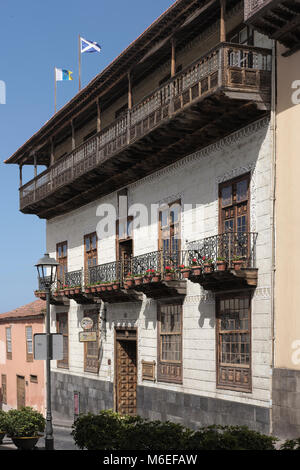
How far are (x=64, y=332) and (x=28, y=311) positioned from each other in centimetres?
618

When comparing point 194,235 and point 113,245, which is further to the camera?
point 113,245

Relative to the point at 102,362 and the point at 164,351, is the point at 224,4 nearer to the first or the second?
the point at 164,351

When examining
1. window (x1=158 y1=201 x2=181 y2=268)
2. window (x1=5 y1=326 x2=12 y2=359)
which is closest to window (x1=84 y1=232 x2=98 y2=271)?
window (x1=158 y1=201 x2=181 y2=268)

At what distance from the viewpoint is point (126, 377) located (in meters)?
27.8

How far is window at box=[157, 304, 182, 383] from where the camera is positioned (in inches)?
898

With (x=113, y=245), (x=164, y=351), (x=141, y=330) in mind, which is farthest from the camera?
(x=113, y=245)

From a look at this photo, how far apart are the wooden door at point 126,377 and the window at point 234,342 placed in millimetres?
7993

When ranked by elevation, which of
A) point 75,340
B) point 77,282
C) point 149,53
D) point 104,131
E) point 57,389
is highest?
point 149,53

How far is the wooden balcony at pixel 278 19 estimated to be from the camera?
55.0ft

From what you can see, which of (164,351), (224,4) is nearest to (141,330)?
(164,351)

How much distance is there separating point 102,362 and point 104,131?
977 cm

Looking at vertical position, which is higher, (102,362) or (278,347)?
(278,347)

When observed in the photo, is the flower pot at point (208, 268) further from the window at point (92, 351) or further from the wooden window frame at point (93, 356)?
the window at point (92, 351)
